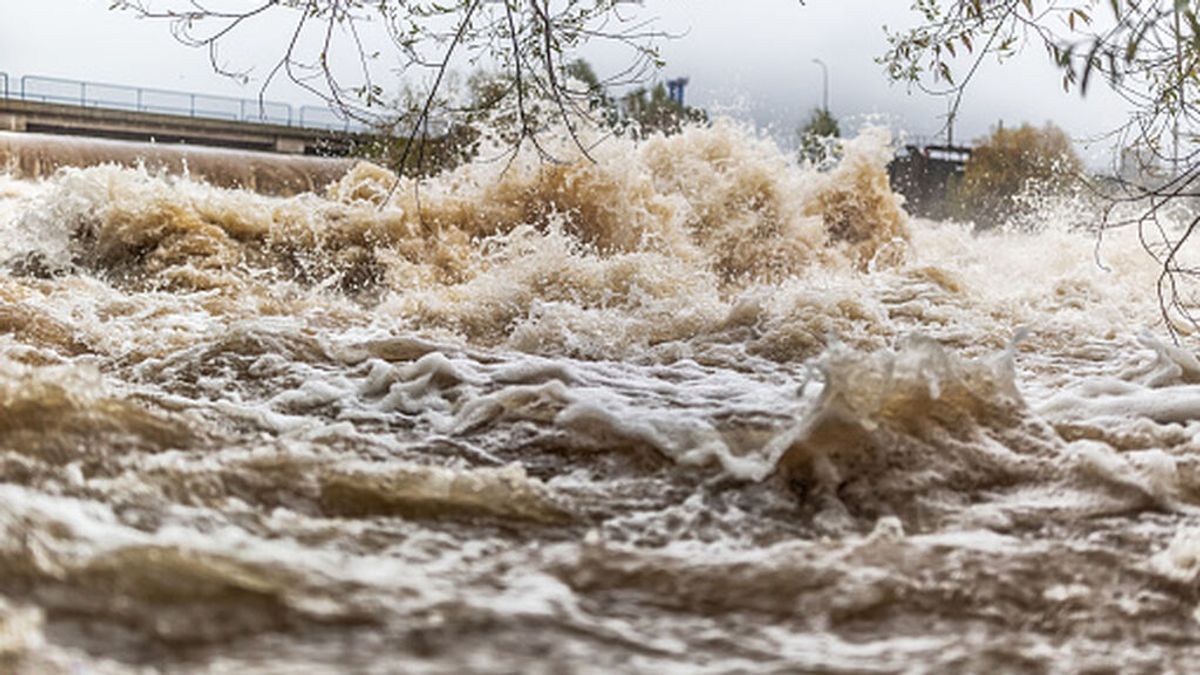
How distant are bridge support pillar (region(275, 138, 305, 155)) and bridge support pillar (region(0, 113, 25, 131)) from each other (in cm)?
548

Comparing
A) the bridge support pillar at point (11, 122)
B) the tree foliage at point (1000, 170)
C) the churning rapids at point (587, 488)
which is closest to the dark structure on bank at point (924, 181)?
the tree foliage at point (1000, 170)

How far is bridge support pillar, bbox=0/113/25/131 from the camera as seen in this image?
24.6 m

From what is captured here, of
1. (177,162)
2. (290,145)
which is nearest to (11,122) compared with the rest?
(290,145)

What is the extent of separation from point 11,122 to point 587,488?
2592 centimetres

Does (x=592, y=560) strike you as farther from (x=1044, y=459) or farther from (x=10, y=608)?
(x=1044, y=459)

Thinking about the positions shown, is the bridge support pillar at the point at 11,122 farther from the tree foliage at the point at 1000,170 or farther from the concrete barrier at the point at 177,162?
the tree foliage at the point at 1000,170

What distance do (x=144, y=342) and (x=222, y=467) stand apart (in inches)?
112

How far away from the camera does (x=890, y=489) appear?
9.73ft

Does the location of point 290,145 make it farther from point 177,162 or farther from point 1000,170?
point 1000,170

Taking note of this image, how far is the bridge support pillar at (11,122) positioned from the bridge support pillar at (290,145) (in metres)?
5.48

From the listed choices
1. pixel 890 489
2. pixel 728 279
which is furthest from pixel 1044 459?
pixel 728 279

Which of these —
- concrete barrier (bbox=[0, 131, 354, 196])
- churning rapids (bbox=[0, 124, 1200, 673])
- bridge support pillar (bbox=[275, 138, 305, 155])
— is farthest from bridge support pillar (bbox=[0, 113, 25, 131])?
churning rapids (bbox=[0, 124, 1200, 673])

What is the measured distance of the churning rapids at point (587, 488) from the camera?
188 centimetres

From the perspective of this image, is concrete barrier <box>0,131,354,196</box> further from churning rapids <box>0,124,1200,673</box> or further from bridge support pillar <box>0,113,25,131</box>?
churning rapids <box>0,124,1200,673</box>
